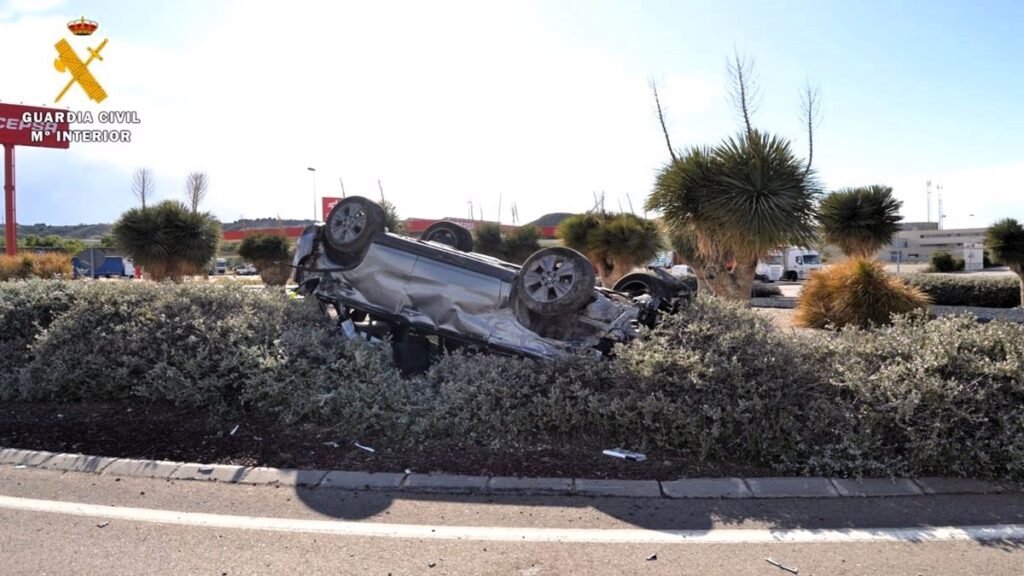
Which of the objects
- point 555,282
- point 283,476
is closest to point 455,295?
point 555,282

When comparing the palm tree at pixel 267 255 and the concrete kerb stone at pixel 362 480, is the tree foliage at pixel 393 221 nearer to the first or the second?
the palm tree at pixel 267 255

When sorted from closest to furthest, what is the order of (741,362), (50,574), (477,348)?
(50,574) < (741,362) < (477,348)

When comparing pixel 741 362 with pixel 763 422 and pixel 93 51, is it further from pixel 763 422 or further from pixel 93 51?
pixel 93 51

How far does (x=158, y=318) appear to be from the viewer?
21.8 ft

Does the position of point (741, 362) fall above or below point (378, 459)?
above

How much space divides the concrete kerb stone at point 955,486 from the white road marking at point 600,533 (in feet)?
1.60

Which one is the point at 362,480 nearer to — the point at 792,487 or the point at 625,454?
the point at 625,454

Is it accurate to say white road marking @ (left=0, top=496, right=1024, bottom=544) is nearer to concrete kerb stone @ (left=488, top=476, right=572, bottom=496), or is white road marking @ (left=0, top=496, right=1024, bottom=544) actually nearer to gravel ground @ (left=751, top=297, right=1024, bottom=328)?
concrete kerb stone @ (left=488, top=476, right=572, bottom=496)

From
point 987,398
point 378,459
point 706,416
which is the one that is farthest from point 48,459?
point 987,398

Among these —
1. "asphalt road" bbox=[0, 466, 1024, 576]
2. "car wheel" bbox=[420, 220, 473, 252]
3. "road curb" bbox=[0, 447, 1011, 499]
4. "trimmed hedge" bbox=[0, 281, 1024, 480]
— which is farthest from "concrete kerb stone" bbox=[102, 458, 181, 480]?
"car wheel" bbox=[420, 220, 473, 252]

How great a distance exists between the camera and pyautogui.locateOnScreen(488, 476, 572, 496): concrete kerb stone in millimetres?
4375

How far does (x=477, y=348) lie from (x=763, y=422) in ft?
8.75

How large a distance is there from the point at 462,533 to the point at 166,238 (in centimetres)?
1851

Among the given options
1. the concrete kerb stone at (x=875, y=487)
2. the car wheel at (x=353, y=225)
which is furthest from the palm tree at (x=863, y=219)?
the concrete kerb stone at (x=875, y=487)
